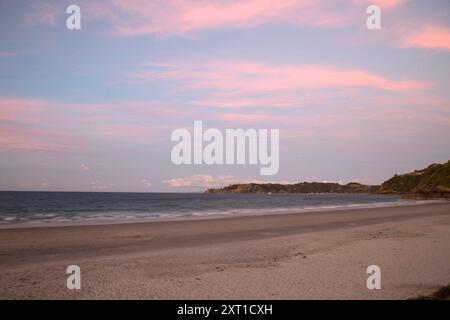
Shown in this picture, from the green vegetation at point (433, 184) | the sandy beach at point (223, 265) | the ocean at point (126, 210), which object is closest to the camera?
the sandy beach at point (223, 265)

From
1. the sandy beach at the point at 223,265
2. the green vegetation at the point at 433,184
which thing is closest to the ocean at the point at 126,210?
the sandy beach at the point at 223,265

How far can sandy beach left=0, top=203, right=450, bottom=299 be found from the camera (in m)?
9.53

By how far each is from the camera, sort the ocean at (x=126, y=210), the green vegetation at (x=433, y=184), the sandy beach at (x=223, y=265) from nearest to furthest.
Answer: the sandy beach at (x=223, y=265)
the ocean at (x=126, y=210)
the green vegetation at (x=433, y=184)

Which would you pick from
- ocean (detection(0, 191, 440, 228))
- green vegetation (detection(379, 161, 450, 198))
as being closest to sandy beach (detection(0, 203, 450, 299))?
ocean (detection(0, 191, 440, 228))

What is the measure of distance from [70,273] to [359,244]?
11.8 metres

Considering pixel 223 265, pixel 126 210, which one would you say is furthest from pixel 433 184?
pixel 223 265

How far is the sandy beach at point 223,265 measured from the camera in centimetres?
953

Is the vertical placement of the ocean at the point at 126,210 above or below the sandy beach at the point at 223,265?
below

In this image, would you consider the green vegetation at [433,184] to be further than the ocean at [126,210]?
Yes

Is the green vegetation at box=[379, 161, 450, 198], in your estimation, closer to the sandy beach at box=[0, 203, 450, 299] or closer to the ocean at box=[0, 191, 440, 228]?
the ocean at box=[0, 191, 440, 228]

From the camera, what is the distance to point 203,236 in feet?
68.3

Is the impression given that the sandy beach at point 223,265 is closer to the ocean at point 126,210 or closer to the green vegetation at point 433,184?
the ocean at point 126,210

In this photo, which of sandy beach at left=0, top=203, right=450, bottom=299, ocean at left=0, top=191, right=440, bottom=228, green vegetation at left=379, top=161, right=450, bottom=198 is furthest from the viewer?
green vegetation at left=379, top=161, right=450, bottom=198
